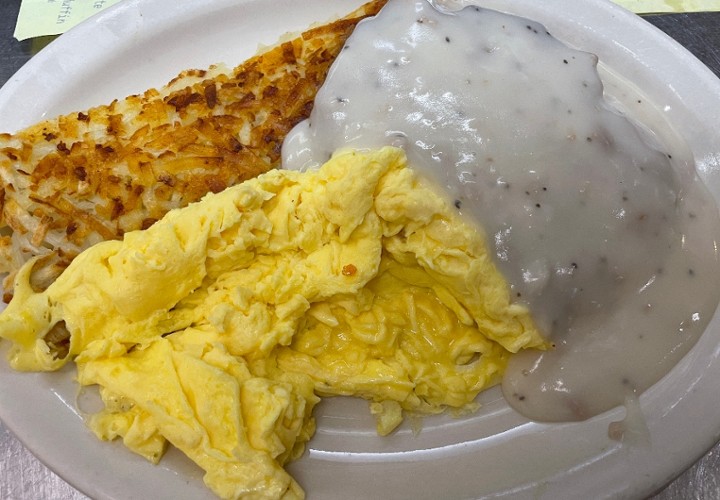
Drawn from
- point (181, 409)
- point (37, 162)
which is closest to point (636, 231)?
point (181, 409)

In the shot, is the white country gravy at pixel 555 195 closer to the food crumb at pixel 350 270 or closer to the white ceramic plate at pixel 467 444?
the white ceramic plate at pixel 467 444

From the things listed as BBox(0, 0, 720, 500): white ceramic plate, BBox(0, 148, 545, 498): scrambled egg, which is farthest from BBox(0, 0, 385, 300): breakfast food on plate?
BBox(0, 0, 720, 500): white ceramic plate

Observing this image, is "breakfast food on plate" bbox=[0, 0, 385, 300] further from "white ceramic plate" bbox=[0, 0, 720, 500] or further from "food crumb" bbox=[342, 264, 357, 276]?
"food crumb" bbox=[342, 264, 357, 276]

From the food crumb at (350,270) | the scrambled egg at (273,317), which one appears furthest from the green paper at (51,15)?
the food crumb at (350,270)

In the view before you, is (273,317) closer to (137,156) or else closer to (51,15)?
(137,156)

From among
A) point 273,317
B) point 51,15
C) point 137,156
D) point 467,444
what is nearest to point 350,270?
point 273,317
